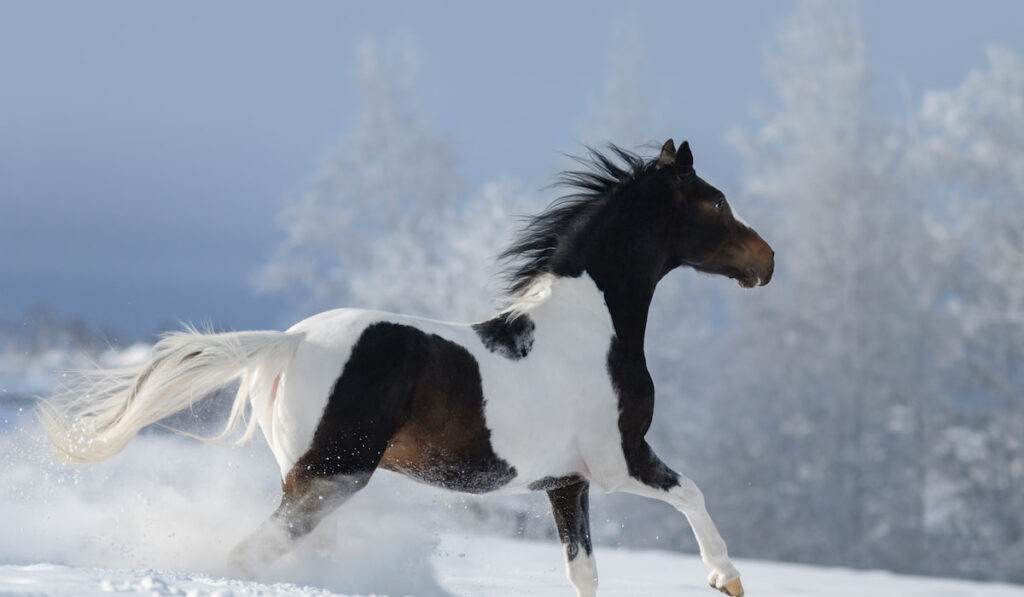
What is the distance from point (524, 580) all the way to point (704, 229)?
8.93ft

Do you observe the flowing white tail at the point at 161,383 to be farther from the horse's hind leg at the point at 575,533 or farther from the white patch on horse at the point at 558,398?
the horse's hind leg at the point at 575,533

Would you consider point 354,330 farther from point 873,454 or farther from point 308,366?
point 873,454

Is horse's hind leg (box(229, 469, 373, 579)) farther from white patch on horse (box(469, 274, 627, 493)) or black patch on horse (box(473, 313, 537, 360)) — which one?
black patch on horse (box(473, 313, 537, 360))

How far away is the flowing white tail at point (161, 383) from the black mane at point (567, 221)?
1.13 metres

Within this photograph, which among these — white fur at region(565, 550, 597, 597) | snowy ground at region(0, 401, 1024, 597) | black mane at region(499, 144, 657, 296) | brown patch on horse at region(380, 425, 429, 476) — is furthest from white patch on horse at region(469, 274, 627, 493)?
snowy ground at region(0, 401, 1024, 597)

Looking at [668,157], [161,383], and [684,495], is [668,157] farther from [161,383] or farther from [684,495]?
[161,383]

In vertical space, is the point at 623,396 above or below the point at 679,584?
above

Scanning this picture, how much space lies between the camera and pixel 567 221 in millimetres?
4387

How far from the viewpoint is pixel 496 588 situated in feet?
17.8

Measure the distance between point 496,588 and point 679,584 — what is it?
1887 mm

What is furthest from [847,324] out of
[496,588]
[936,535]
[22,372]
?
[22,372]

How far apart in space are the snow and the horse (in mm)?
524

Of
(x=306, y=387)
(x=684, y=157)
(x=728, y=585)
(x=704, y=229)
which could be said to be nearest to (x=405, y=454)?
(x=306, y=387)

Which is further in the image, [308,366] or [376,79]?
[376,79]
